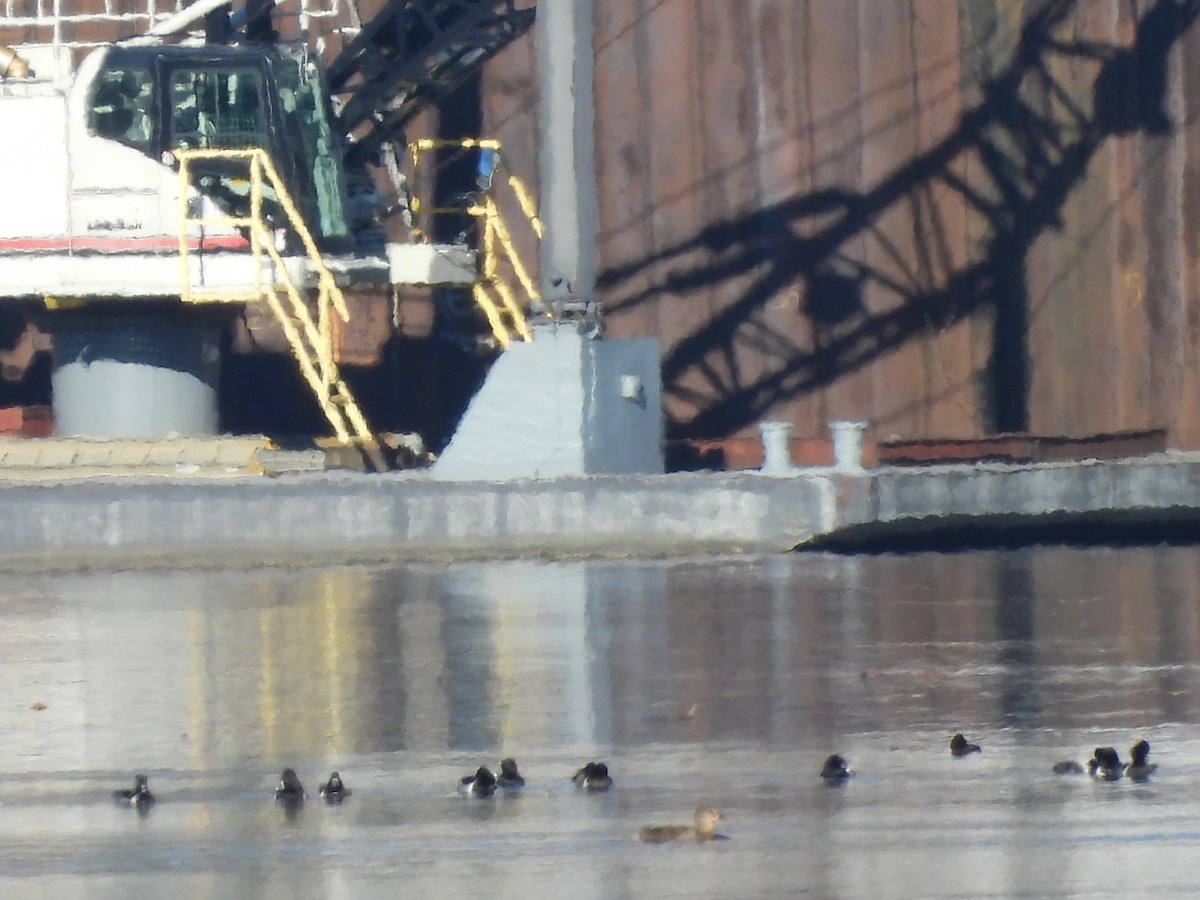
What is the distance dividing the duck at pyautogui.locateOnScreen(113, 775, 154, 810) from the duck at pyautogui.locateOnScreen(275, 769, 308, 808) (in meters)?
0.43

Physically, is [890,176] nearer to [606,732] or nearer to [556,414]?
[556,414]

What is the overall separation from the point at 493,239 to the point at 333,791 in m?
12.1

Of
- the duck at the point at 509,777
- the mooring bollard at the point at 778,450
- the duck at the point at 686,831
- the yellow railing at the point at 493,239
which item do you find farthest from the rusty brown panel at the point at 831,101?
the duck at the point at 686,831

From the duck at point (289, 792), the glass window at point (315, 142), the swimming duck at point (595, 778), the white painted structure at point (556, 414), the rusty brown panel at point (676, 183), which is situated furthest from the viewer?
the rusty brown panel at point (676, 183)

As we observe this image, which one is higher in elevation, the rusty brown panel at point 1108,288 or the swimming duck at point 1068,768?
the rusty brown panel at point 1108,288

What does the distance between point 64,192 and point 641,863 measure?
11801mm

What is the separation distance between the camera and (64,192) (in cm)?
1680

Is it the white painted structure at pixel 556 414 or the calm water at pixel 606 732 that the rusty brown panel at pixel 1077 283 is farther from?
the calm water at pixel 606 732

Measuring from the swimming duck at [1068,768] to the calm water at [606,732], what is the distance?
7 centimetres

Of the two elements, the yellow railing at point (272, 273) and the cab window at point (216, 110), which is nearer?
the yellow railing at point (272, 273)

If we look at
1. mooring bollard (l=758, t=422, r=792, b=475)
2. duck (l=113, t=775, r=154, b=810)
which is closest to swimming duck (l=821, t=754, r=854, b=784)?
duck (l=113, t=775, r=154, b=810)

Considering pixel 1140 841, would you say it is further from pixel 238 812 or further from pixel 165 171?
pixel 165 171

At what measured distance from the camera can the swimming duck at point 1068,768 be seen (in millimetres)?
7387

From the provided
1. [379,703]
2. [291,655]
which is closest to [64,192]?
[291,655]
